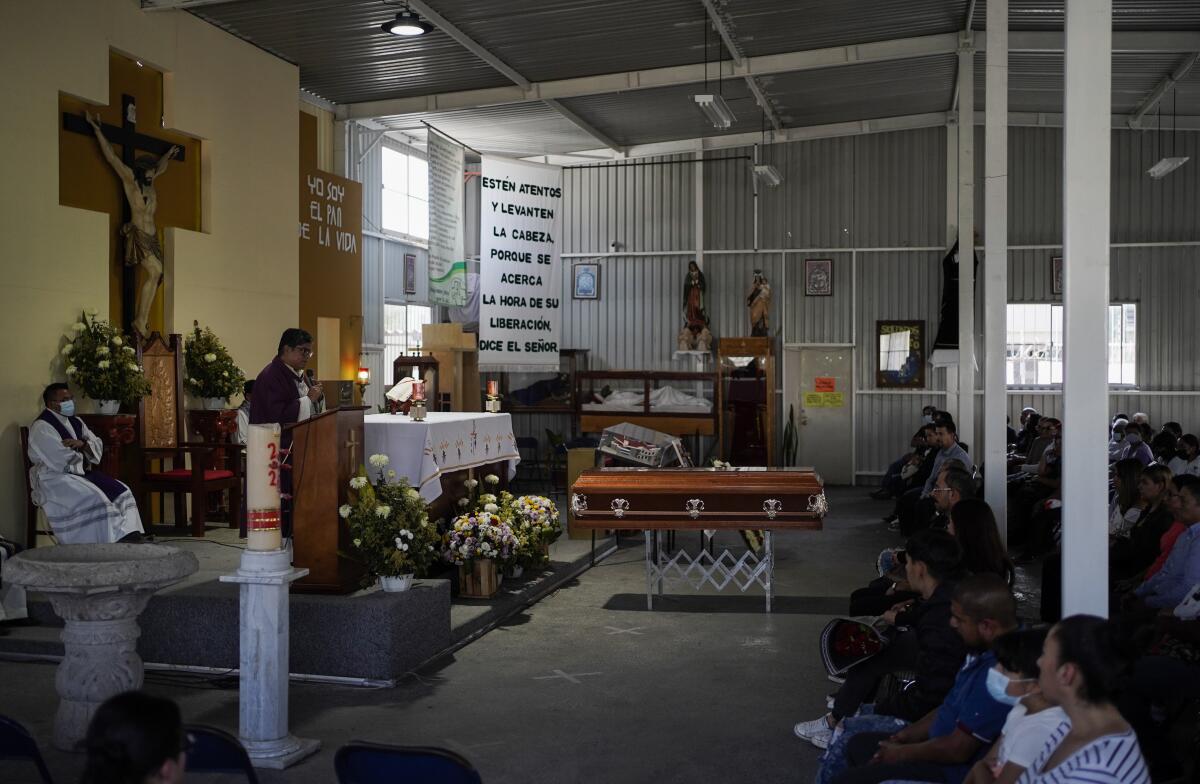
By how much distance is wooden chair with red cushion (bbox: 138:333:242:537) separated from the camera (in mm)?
8695

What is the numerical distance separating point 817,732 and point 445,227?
6.28 m

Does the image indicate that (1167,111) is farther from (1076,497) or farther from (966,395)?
(1076,497)

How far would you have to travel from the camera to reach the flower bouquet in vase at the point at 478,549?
745cm

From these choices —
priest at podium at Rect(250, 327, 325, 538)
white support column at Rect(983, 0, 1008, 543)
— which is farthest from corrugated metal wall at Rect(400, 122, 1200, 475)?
priest at podium at Rect(250, 327, 325, 538)

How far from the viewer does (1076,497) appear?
4312mm

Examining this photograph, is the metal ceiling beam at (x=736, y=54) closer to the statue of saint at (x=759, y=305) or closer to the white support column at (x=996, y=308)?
the statue of saint at (x=759, y=305)

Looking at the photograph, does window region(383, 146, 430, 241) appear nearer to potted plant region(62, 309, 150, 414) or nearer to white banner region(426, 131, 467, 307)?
white banner region(426, 131, 467, 307)

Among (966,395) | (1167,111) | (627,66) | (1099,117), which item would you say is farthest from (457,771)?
(1167,111)

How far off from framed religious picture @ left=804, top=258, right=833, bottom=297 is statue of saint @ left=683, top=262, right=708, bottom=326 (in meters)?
1.59

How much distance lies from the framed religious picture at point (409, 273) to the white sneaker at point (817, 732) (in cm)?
1215

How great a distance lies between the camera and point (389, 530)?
609cm

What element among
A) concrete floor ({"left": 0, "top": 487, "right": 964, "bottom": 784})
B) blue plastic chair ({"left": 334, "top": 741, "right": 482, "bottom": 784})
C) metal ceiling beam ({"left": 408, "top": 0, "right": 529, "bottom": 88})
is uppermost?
metal ceiling beam ({"left": 408, "top": 0, "right": 529, "bottom": 88})

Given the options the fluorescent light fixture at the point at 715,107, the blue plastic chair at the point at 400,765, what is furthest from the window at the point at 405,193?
the blue plastic chair at the point at 400,765

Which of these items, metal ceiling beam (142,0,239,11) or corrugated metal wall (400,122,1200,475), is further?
corrugated metal wall (400,122,1200,475)
